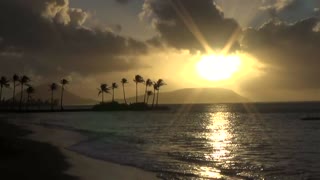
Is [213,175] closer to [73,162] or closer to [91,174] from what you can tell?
[91,174]

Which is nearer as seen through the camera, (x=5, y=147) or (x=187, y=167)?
(x=187, y=167)

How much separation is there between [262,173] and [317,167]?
5.52 meters

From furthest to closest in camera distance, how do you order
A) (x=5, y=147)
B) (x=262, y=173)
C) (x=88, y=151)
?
(x=88, y=151) < (x=5, y=147) < (x=262, y=173)

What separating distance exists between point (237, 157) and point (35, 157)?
16387 mm

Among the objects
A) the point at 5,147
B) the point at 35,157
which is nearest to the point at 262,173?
the point at 35,157

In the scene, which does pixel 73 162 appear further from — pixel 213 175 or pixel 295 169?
pixel 295 169

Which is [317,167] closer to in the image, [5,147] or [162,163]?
[162,163]

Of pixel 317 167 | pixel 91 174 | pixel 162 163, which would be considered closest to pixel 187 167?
pixel 162 163

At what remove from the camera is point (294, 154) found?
39906mm

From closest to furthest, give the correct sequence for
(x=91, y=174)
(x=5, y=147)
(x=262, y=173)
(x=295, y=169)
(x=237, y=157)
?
(x=91, y=174) < (x=262, y=173) < (x=295, y=169) < (x=5, y=147) < (x=237, y=157)

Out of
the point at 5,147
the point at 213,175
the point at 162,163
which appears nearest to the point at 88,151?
the point at 5,147

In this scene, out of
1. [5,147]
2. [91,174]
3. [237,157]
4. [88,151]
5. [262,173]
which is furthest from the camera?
[88,151]

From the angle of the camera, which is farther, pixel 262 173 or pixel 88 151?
pixel 88 151

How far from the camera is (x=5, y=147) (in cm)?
3344
